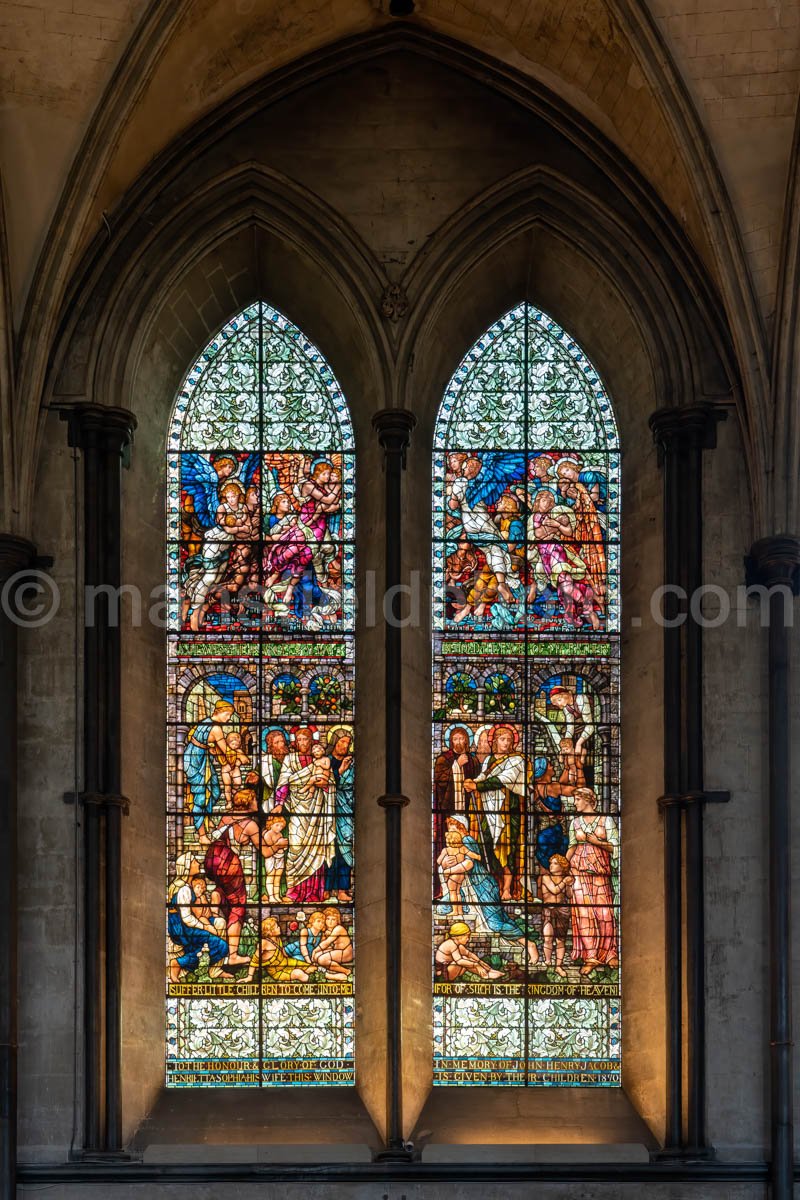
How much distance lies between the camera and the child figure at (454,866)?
19.6 m

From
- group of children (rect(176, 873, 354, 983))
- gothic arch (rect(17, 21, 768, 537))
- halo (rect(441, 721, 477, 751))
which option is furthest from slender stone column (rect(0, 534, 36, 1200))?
halo (rect(441, 721, 477, 751))

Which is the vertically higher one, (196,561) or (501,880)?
(196,561)

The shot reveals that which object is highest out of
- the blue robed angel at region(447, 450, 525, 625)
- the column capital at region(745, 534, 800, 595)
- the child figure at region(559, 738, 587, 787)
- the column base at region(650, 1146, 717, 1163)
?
the blue robed angel at region(447, 450, 525, 625)

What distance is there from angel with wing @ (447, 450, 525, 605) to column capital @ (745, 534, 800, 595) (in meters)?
1.91

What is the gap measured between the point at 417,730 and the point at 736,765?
2.29m

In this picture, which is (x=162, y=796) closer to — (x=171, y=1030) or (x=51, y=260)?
(x=171, y=1030)

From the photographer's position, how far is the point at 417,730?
19.8 m

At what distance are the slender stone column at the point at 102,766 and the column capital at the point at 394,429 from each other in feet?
5.89

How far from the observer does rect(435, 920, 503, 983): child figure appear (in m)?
19.5

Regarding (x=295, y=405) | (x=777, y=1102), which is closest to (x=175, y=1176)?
(x=777, y=1102)

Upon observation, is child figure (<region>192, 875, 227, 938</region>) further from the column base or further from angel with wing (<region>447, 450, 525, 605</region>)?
A: the column base

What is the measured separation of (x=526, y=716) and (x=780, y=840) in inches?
85.4

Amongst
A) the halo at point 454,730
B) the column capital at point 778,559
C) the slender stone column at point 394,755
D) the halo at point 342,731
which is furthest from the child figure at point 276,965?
the column capital at point 778,559

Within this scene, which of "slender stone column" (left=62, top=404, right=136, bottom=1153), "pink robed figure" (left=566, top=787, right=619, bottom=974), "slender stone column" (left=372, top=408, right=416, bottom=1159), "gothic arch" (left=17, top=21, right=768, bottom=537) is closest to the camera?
"slender stone column" (left=62, top=404, right=136, bottom=1153)
